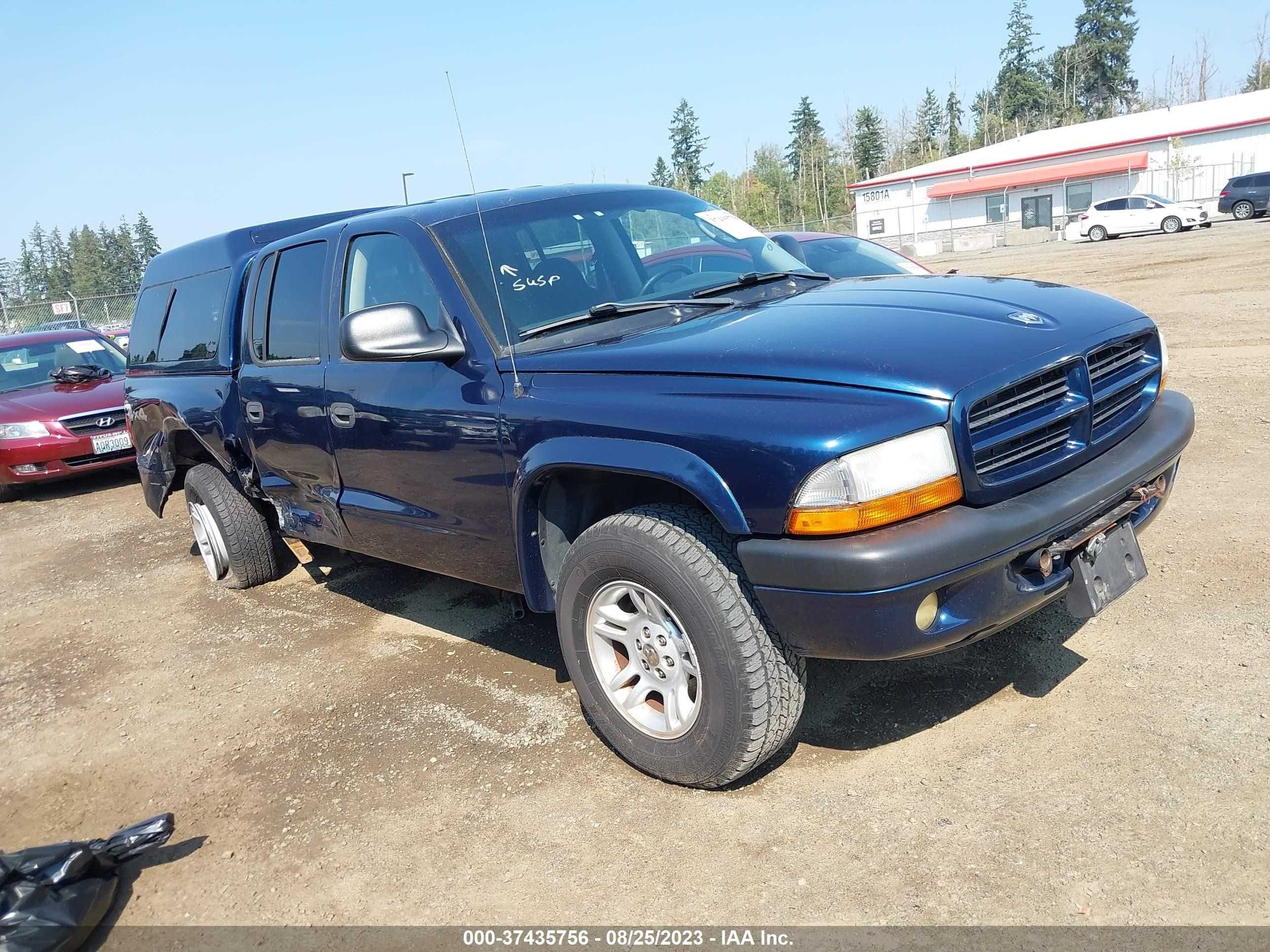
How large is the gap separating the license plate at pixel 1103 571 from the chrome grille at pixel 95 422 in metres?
9.41

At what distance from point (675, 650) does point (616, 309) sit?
125 cm

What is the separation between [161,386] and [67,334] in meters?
6.33

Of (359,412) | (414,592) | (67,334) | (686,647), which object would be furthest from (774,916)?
(67,334)

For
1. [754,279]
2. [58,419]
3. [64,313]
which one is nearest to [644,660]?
[754,279]

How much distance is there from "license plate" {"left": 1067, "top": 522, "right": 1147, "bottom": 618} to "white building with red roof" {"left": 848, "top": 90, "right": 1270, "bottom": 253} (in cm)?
3355

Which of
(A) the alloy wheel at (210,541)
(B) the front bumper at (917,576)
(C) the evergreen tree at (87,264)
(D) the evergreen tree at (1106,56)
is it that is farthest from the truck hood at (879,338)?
(D) the evergreen tree at (1106,56)

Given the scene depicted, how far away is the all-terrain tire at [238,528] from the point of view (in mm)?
5625

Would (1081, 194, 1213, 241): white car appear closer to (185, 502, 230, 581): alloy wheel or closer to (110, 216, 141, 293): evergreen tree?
(185, 502, 230, 581): alloy wheel

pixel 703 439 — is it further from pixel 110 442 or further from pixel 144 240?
pixel 144 240

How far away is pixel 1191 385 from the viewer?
7312mm

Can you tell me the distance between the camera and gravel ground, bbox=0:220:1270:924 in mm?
2520

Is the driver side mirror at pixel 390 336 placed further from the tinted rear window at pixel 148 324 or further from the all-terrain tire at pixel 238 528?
the tinted rear window at pixel 148 324

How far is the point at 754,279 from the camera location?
372cm

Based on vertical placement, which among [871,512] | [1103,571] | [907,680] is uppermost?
[871,512]
